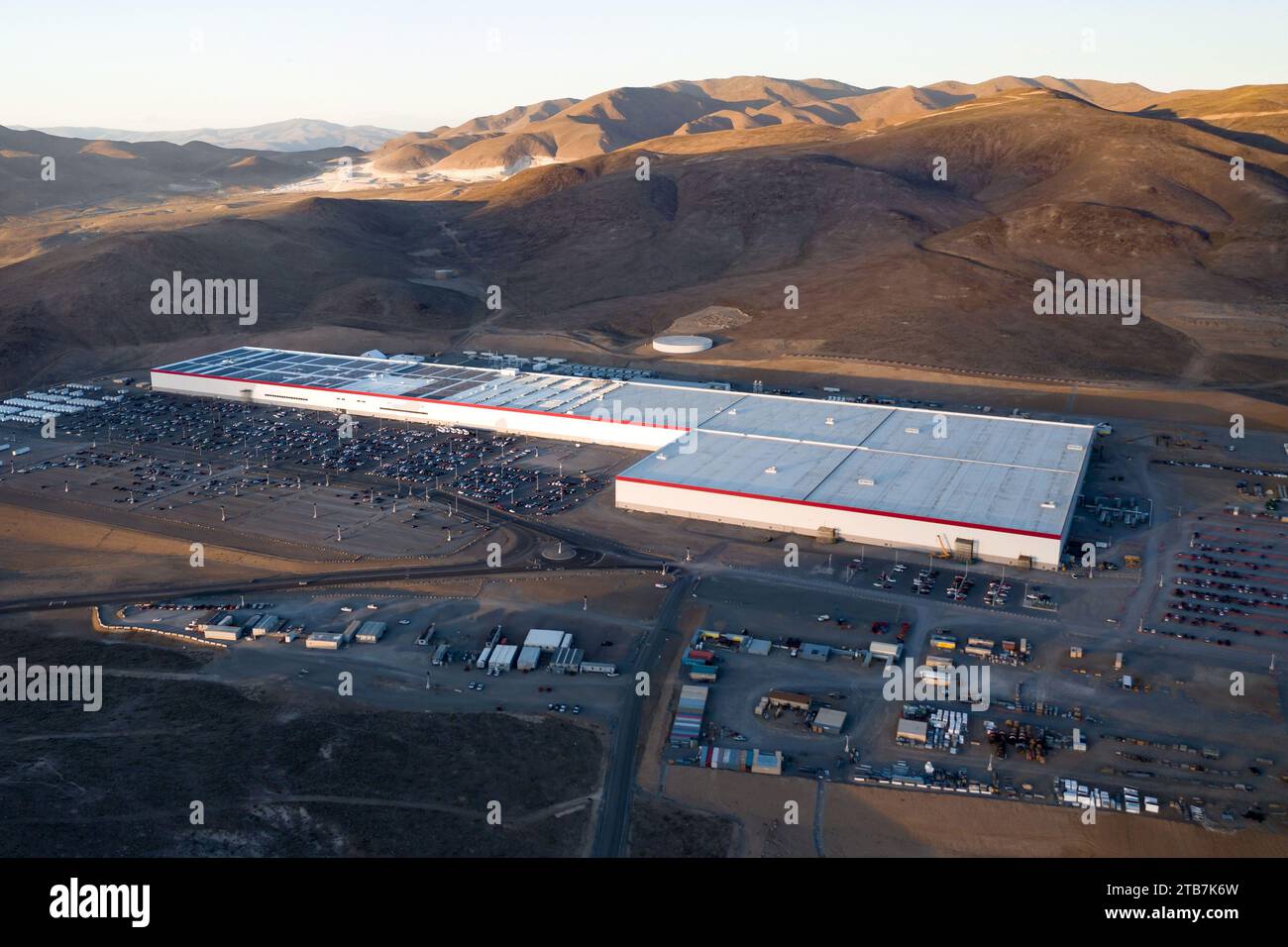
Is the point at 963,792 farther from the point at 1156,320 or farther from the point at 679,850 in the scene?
the point at 1156,320

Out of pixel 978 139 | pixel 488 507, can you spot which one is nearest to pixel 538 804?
pixel 488 507

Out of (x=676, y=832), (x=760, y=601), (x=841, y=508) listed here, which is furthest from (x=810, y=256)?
(x=676, y=832)

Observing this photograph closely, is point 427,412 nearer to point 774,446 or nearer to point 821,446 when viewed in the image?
point 774,446

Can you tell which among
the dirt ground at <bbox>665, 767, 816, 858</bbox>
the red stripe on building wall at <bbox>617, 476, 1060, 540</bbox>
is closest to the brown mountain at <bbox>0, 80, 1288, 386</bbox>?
the red stripe on building wall at <bbox>617, 476, 1060, 540</bbox>

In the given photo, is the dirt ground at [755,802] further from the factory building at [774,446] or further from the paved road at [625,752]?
the factory building at [774,446]

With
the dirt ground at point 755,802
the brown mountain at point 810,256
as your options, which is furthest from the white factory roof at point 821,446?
the brown mountain at point 810,256

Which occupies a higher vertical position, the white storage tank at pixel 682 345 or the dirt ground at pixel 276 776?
the white storage tank at pixel 682 345
